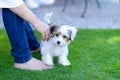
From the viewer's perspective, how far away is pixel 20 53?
9.99ft

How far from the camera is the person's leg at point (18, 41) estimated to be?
9.70ft

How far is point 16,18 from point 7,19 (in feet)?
0.25

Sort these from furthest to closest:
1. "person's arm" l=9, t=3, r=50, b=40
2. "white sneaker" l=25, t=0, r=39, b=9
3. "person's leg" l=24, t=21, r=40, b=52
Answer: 1. "white sneaker" l=25, t=0, r=39, b=9
2. "person's leg" l=24, t=21, r=40, b=52
3. "person's arm" l=9, t=3, r=50, b=40

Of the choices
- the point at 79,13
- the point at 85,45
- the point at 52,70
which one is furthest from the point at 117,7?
the point at 52,70

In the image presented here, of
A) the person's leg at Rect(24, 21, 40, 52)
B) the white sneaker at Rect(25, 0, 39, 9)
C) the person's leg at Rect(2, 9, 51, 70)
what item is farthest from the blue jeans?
the white sneaker at Rect(25, 0, 39, 9)

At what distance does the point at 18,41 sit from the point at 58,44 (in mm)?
342

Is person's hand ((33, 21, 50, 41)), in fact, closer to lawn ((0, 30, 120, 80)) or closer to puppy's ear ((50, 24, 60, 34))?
puppy's ear ((50, 24, 60, 34))

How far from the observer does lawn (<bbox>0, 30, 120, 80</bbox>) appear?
2.98 meters

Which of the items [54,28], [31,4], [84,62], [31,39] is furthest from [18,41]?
[31,4]

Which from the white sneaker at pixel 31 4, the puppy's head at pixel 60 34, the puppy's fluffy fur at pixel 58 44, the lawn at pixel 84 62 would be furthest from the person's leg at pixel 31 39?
the white sneaker at pixel 31 4

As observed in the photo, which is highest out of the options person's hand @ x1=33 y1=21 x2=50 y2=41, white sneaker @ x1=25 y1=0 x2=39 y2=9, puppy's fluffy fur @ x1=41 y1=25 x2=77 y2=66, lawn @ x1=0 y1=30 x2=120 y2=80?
person's hand @ x1=33 y1=21 x2=50 y2=41

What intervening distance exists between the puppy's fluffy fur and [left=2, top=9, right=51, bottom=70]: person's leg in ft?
0.35

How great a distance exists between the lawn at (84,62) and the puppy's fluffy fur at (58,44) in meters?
0.09

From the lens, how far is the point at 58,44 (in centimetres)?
302
